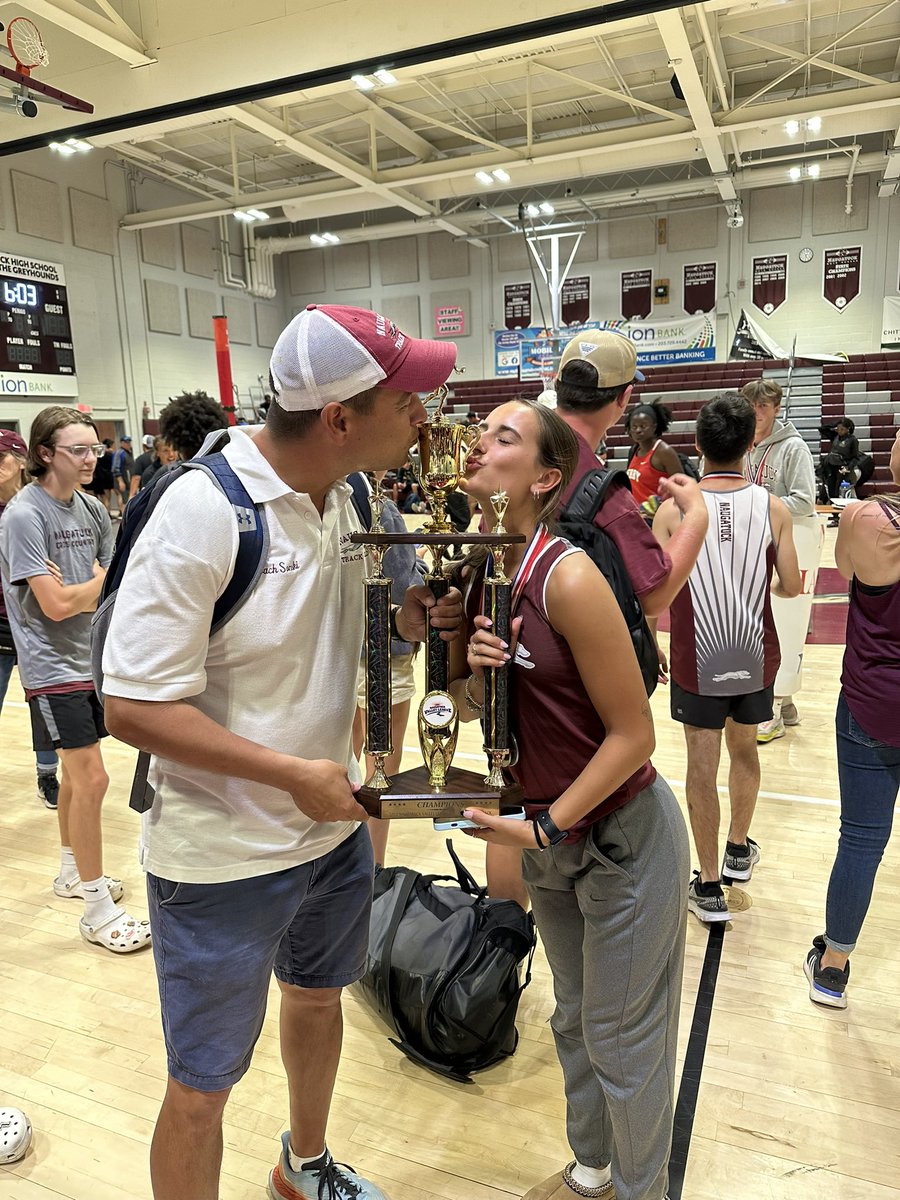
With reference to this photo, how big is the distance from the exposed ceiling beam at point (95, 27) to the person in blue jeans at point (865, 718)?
8139mm

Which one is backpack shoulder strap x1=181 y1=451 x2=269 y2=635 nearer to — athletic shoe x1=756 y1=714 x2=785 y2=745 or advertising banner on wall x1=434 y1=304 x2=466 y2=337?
athletic shoe x1=756 y1=714 x2=785 y2=745

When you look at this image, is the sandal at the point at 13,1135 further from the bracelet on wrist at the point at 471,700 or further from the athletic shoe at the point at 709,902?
the athletic shoe at the point at 709,902

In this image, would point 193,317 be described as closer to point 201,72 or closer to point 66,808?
point 201,72

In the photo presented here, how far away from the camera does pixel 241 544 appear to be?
1.22m

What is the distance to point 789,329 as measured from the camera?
18.3 m

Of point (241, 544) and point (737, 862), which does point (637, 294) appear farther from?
point (241, 544)

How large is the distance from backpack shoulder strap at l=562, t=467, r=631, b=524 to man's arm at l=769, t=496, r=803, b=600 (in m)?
1.18

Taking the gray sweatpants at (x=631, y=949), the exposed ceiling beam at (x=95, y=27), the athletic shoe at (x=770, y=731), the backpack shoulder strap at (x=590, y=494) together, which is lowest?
the athletic shoe at (x=770, y=731)

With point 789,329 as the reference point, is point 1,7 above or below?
above

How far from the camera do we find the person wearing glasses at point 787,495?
13.1ft

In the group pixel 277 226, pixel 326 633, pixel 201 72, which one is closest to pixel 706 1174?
A: pixel 326 633

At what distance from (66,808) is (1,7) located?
354 inches

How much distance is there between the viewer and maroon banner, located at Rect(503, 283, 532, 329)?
20.2 m

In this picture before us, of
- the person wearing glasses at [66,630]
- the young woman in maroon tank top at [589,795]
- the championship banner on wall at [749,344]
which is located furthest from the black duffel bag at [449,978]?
the championship banner on wall at [749,344]
